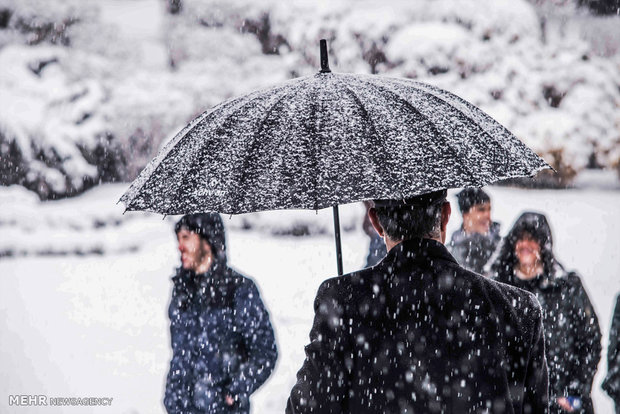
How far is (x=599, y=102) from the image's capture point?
→ 12.9 metres

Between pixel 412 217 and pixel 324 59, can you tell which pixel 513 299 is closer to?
pixel 412 217

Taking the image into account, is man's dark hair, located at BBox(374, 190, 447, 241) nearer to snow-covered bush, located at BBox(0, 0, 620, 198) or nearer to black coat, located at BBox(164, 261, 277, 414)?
black coat, located at BBox(164, 261, 277, 414)

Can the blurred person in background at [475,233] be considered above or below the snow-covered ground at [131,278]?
above

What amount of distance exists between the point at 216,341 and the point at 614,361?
201 cm

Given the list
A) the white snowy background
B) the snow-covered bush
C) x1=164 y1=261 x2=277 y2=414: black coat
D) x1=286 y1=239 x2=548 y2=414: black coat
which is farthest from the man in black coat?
the snow-covered bush

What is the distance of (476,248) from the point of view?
3883 millimetres

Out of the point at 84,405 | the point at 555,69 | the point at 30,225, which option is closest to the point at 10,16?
the point at 30,225

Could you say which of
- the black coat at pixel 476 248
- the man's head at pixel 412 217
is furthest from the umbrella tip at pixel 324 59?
the black coat at pixel 476 248

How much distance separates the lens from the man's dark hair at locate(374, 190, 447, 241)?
Answer: 4.60 ft

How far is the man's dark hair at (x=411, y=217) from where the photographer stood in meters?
1.40

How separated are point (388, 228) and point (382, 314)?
21 cm

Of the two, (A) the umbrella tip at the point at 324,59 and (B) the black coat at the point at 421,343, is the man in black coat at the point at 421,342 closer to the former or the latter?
(B) the black coat at the point at 421,343

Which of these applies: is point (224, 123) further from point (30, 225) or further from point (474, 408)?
point (30, 225)

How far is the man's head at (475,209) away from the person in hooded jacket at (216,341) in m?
1.79
